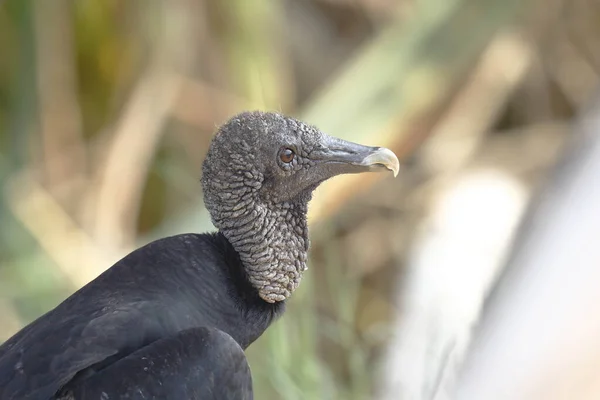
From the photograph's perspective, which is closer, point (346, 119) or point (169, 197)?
point (346, 119)

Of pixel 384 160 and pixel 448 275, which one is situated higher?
pixel 384 160

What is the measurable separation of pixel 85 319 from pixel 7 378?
8.9 inches

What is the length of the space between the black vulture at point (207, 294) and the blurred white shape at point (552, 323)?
79 cm

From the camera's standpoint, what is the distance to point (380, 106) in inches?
194

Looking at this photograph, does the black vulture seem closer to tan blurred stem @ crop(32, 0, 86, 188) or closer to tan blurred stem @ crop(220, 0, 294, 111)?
tan blurred stem @ crop(220, 0, 294, 111)

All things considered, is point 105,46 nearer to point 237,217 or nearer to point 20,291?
point 20,291

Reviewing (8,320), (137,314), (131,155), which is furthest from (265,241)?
(131,155)

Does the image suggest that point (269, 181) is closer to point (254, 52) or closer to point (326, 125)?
point (326, 125)

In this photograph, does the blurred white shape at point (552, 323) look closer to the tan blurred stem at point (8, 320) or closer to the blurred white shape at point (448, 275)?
the blurred white shape at point (448, 275)

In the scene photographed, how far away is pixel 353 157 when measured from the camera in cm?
274

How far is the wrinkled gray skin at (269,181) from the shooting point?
2.68 meters

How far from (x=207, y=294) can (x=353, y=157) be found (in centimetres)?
55

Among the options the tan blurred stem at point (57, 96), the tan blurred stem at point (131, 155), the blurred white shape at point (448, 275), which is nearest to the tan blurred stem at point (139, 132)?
the tan blurred stem at point (131, 155)

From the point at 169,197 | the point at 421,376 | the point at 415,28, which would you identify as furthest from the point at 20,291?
the point at 415,28
